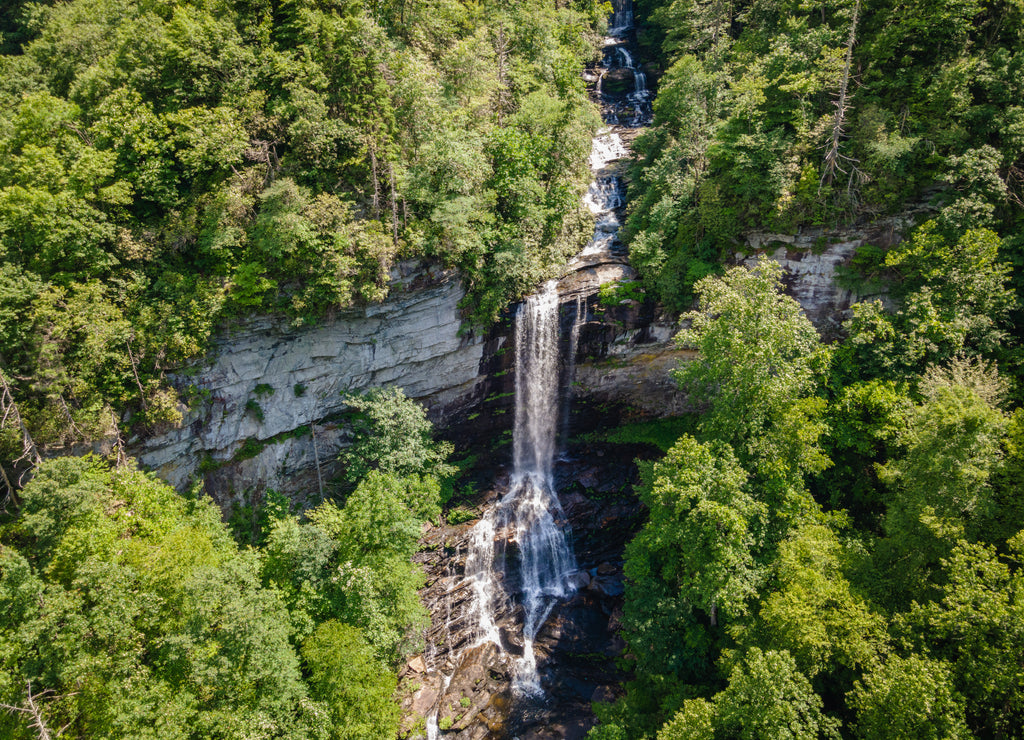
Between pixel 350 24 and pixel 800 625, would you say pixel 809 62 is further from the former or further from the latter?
Answer: pixel 800 625

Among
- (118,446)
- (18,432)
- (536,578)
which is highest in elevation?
(18,432)

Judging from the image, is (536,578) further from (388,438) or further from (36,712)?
(36,712)

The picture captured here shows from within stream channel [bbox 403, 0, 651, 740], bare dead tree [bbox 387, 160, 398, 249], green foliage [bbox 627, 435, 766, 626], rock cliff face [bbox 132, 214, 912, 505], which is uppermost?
bare dead tree [bbox 387, 160, 398, 249]

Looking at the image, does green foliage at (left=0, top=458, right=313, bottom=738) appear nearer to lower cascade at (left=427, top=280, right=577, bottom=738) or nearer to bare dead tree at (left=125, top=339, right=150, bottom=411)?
bare dead tree at (left=125, top=339, right=150, bottom=411)

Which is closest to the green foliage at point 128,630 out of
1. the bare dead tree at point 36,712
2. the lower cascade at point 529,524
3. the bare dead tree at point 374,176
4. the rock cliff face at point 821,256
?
the bare dead tree at point 36,712

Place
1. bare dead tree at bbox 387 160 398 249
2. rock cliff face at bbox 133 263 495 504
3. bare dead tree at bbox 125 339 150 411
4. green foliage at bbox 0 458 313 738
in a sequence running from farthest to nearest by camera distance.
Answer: bare dead tree at bbox 387 160 398 249
rock cliff face at bbox 133 263 495 504
bare dead tree at bbox 125 339 150 411
green foliage at bbox 0 458 313 738

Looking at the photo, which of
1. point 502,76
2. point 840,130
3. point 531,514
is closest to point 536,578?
point 531,514

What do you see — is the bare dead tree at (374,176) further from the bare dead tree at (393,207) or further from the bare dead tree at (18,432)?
the bare dead tree at (18,432)

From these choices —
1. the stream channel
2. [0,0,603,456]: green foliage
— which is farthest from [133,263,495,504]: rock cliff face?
the stream channel
